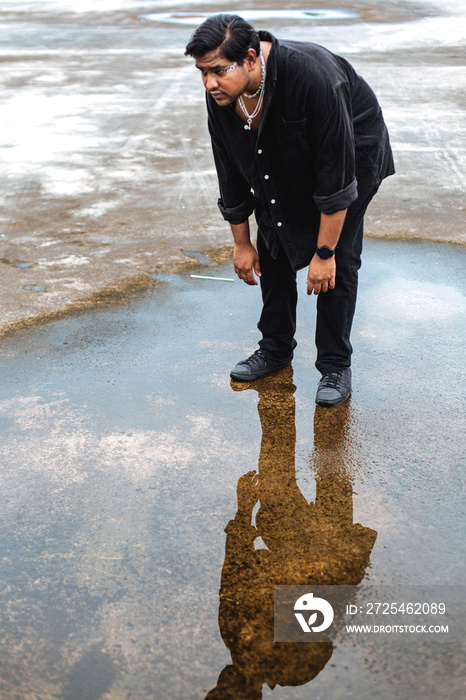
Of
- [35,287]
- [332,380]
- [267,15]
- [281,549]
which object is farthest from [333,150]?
[267,15]

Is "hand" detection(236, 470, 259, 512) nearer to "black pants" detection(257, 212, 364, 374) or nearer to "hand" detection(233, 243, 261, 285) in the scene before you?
"black pants" detection(257, 212, 364, 374)

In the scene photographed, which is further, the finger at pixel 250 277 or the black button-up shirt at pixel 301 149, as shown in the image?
the finger at pixel 250 277

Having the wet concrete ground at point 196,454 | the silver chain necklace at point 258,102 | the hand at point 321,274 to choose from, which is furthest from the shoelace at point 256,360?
the silver chain necklace at point 258,102

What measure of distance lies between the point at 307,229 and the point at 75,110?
6229 mm

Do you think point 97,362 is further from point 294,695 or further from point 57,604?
point 294,695

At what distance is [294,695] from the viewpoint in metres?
1.73

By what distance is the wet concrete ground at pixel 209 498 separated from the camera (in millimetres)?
1814

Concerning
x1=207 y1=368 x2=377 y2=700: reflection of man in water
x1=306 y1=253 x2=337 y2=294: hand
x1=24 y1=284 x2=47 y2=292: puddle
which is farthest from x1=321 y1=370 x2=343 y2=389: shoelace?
x1=24 y1=284 x2=47 y2=292: puddle

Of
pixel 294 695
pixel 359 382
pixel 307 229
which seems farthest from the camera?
pixel 359 382

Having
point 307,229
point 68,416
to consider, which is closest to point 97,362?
point 68,416

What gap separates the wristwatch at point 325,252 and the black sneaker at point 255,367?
0.68m

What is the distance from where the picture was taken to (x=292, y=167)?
2.51 meters

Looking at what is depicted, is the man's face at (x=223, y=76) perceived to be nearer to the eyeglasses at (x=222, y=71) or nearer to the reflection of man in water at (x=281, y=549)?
the eyeglasses at (x=222, y=71)

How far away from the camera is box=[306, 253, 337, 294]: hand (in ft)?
8.76
